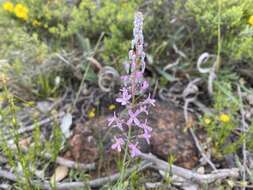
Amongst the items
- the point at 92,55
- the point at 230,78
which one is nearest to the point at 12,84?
the point at 92,55

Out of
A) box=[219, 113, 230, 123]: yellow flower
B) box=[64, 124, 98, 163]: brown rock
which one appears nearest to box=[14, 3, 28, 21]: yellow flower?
box=[64, 124, 98, 163]: brown rock

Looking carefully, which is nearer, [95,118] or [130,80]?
[130,80]

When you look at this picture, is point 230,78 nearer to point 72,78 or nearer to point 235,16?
point 235,16

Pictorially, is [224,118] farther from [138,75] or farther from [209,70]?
[138,75]

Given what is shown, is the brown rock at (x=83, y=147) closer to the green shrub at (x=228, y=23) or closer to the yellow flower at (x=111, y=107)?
the yellow flower at (x=111, y=107)

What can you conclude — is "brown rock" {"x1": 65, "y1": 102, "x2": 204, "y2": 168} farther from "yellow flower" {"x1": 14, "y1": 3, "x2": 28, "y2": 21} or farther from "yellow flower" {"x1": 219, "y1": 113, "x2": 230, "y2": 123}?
"yellow flower" {"x1": 14, "y1": 3, "x2": 28, "y2": 21}

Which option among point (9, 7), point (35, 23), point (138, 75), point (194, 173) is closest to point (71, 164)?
point (194, 173)
